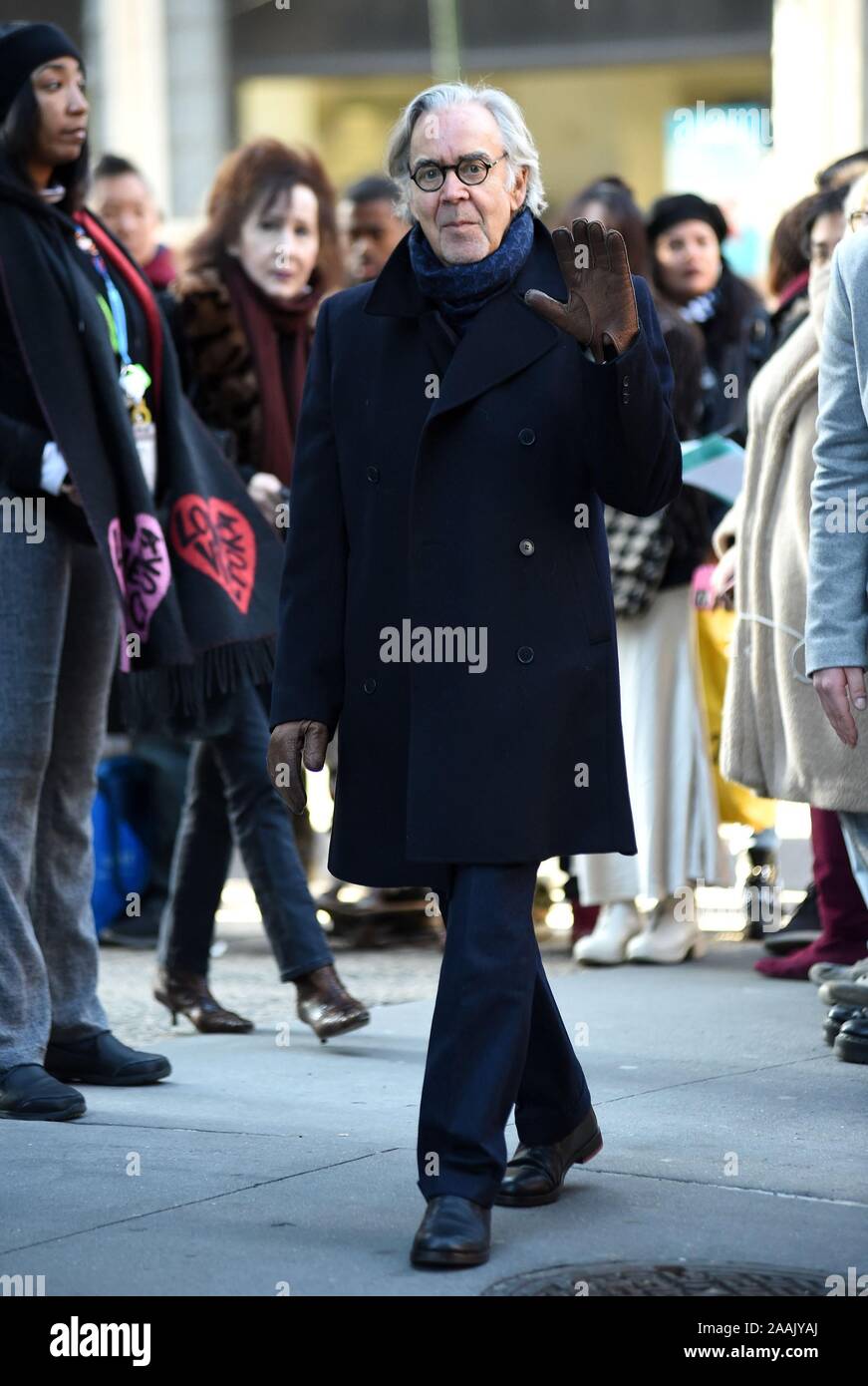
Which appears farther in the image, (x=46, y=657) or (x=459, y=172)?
(x=46, y=657)

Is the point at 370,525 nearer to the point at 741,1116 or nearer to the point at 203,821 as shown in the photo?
the point at 741,1116

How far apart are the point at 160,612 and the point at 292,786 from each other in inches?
44.6

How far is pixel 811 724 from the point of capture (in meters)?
5.62

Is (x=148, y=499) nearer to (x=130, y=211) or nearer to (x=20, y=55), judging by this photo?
(x=20, y=55)

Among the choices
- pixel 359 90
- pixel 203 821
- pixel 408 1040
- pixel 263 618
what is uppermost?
pixel 359 90

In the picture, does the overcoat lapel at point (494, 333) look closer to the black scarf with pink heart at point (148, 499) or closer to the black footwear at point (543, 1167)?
the black scarf with pink heart at point (148, 499)

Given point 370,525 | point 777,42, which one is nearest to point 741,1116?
point 370,525

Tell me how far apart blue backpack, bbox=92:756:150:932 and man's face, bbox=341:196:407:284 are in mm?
2077

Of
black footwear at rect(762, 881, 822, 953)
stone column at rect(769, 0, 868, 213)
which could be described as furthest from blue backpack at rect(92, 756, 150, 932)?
stone column at rect(769, 0, 868, 213)

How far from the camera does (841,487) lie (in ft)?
15.3

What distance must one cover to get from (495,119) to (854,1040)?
97.3 inches

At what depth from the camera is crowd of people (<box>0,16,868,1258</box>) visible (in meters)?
4.86

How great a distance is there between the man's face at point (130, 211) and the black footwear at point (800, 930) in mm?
3519

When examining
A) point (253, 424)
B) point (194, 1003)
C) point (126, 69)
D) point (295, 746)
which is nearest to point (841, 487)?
point (295, 746)
